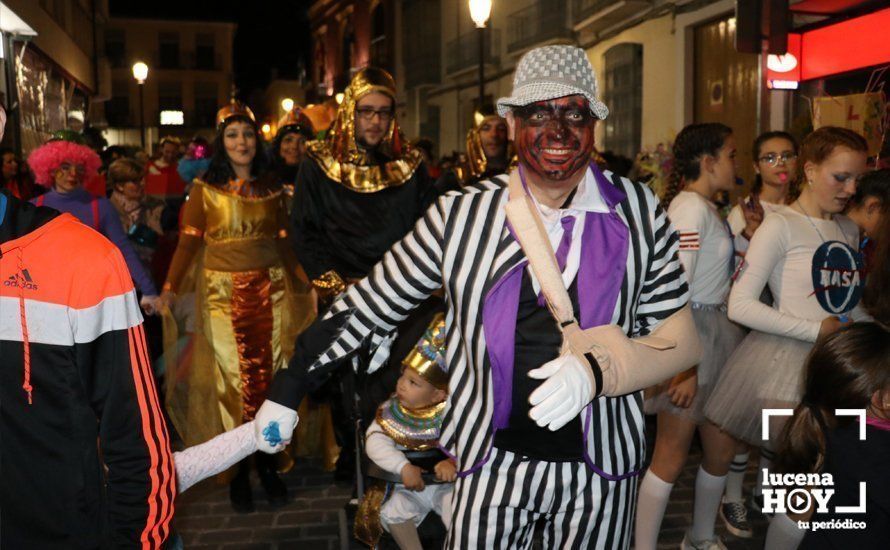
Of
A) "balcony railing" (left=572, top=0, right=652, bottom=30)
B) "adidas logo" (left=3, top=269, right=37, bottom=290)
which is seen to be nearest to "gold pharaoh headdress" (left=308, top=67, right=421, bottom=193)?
"adidas logo" (left=3, top=269, right=37, bottom=290)

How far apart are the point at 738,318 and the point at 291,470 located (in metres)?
3.65

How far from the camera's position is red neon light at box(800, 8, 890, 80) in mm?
9773

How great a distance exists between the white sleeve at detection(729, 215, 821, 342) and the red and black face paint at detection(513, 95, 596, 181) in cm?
191

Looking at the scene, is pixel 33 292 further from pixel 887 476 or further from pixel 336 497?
pixel 336 497

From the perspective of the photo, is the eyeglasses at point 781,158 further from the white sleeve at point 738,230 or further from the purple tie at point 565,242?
the purple tie at point 565,242

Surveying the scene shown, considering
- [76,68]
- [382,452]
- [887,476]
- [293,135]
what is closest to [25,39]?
[293,135]

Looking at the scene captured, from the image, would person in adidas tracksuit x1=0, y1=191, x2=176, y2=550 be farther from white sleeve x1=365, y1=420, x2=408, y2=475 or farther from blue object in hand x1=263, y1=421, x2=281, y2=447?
white sleeve x1=365, y1=420, x2=408, y2=475

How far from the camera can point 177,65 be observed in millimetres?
65938

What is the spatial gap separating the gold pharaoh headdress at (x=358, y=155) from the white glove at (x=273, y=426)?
9.52 feet

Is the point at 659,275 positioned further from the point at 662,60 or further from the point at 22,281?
the point at 662,60

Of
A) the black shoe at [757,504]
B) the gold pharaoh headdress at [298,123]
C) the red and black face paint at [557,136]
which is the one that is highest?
the gold pharaoh headdress at [298,123]

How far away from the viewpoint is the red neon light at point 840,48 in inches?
386

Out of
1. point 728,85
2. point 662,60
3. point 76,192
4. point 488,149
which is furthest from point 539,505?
point 662,60

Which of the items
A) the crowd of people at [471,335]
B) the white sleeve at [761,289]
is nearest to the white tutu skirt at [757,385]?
the crowd of people at [471,335]
